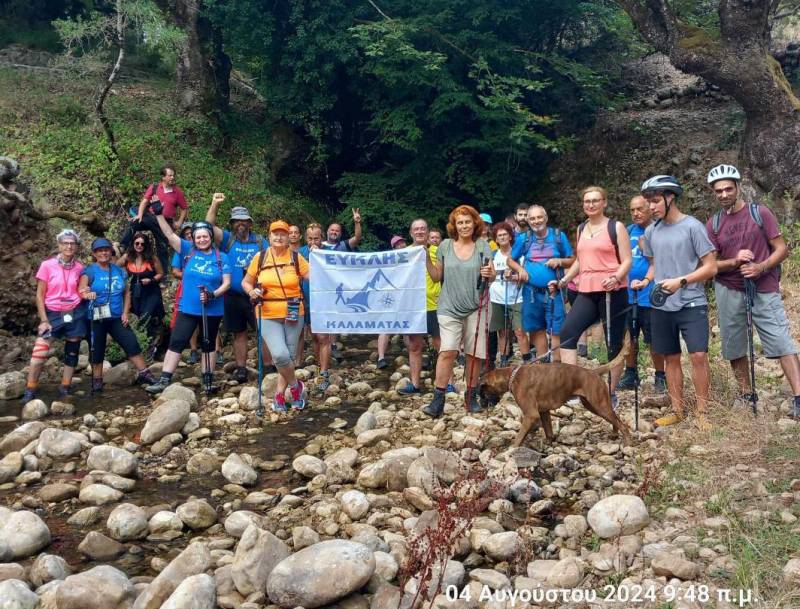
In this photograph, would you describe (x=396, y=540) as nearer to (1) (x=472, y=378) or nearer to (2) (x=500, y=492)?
(2) (x=500, y=492)

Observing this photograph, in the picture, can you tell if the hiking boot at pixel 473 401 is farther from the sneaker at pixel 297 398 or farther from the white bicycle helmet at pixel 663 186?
the white bicycle helmet at pixel 663 186

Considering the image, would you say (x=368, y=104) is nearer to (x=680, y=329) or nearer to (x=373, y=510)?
(x=680, y=329)

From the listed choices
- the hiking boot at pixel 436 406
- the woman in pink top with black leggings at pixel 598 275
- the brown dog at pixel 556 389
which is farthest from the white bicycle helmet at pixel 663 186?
the hiking boot at pixel 436 406

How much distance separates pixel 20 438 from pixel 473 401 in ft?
16.6

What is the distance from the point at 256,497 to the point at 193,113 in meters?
15.3

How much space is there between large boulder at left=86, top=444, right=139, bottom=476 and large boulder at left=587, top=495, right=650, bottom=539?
4366 millimetres

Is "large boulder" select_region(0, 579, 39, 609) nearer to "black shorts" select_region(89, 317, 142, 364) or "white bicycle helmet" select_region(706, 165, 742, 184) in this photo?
"black shorts" select_region(89, 317, 142, 364)

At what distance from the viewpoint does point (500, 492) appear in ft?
17.8

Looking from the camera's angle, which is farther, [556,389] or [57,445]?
[57,445]

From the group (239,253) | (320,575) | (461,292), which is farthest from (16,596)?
(239,253)

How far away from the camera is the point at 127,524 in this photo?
5402 millimetres

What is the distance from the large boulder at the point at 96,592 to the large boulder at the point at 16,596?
18 centimetres

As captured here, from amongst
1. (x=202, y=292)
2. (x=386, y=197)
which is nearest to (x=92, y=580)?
(x=202, y=292)

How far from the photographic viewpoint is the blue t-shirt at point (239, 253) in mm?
9898
